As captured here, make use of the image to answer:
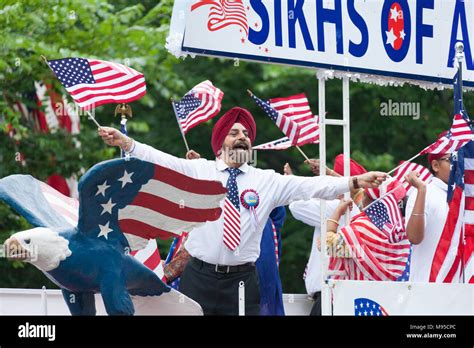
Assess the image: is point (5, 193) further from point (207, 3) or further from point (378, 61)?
point (378, 61)

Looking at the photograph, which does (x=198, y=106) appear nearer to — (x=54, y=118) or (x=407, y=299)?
(x=407, y=299)

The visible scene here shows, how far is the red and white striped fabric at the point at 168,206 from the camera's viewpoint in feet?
Result: 24.7

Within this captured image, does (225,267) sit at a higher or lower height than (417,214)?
lower

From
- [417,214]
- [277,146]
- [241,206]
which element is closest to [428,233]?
[417,214]

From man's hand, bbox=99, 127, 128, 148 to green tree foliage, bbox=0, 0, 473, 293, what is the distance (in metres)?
6.30

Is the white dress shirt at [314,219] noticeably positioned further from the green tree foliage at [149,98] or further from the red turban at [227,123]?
the green tree foliage at [149,98]

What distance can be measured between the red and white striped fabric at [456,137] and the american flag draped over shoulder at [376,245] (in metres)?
0.51

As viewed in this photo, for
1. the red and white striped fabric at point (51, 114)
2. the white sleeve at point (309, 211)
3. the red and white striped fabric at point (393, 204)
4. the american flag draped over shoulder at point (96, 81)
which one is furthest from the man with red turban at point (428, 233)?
the red and white striped fabric at point (51, 114)

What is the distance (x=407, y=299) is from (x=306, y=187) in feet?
3.27

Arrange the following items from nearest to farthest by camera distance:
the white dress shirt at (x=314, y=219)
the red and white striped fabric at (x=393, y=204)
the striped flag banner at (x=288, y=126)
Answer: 1. the red and white striped fabric at (x=393, y=204)
2. the striped flag banner at (x=288, y=126)
3. the white dress shirt at (x=314, y=219)

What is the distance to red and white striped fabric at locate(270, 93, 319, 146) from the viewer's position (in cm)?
976

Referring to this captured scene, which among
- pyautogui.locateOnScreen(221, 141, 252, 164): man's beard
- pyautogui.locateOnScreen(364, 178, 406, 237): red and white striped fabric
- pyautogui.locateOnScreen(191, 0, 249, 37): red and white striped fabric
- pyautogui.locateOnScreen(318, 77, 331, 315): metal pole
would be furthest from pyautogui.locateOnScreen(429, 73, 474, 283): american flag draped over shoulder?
pyautogui.locateOnScreen(191, 0, 249, 37): red and white striped fabric

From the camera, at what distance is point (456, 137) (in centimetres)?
898

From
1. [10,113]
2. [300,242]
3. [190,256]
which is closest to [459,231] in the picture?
[190,256]
